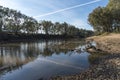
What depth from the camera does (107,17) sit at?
8581 cm

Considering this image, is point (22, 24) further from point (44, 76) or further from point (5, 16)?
point (44, 76)

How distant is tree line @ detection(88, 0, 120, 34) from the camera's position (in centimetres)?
8250

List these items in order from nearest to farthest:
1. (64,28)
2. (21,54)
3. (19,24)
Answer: (21,54) → (19,24) → (64,28)

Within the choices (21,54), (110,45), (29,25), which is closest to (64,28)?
(29,25)

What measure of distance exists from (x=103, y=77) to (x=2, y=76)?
31.1 ft

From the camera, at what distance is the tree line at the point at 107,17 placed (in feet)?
271

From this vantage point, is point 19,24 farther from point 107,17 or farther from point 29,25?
point 107,17

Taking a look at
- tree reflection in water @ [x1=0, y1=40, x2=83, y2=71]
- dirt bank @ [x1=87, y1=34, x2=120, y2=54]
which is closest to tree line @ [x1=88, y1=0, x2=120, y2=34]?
dirt bank @ [x1=87, y1=34, x2=120, y2=54]

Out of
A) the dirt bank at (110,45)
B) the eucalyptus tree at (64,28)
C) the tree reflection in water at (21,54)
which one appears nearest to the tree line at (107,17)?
the dirt bank at (110,45)

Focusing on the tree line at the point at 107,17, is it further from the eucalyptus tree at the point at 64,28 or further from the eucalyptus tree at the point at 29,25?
the eucalyptus tree at the point at 64,28

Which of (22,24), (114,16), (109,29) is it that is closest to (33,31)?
(22,24)

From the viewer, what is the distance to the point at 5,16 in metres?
110

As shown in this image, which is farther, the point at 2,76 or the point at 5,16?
the point at 5,16

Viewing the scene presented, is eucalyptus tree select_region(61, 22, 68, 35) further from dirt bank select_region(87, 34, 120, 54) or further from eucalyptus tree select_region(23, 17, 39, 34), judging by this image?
dirt bank select_region(87, 34, 120, 54)
